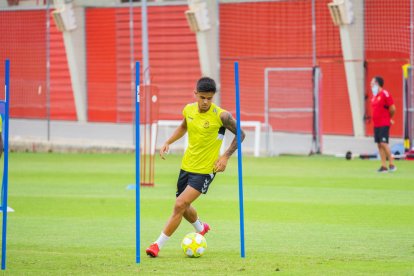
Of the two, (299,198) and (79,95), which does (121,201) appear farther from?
(79,95)

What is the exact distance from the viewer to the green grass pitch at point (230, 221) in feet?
34.6

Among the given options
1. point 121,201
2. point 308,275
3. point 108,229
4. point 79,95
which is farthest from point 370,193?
point 79,95

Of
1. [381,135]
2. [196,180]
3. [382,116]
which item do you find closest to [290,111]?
[382,116]

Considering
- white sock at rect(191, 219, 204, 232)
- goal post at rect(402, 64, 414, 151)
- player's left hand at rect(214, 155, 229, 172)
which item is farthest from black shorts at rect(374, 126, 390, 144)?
player's left hand at rect(214, 155, 229, 172)

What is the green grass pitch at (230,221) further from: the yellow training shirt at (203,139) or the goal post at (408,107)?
the goal post at (408,107)

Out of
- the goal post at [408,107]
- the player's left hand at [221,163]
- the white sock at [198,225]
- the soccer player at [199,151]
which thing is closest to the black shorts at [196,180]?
the soccer player at [199,151]

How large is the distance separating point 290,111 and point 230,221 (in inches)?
651

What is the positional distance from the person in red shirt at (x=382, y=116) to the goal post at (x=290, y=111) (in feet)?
20.6

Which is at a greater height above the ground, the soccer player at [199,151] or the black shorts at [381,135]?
the soccer player at [199,151]

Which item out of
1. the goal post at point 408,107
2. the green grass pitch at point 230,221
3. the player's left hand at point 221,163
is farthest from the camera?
the goal post at point 408,107

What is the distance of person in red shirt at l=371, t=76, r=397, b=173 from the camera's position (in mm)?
23109

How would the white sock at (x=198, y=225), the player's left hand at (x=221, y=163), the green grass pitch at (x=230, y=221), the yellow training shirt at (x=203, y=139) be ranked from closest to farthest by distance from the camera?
the green grass pitch at (x=230, y=221), the player's left hand at (x=221, y=163), the yellow training shirt at (x=203, y=139), the white sock at (x=198, y=225)

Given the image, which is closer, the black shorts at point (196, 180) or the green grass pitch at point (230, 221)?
the green grass pitch at point (230, 221)

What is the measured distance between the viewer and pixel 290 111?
3109 cm
